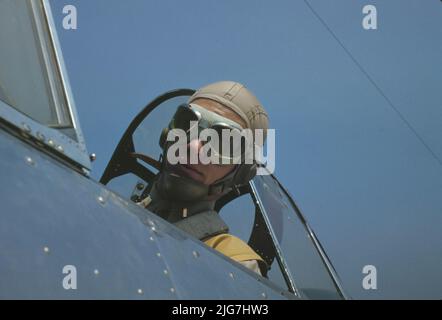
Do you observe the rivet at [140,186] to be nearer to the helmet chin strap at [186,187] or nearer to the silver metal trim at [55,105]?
the helmet chin strap at [186,187]

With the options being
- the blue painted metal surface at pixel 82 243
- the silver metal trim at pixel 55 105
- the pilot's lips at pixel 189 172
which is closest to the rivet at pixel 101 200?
the blue painted metal surface at pixel 82 243

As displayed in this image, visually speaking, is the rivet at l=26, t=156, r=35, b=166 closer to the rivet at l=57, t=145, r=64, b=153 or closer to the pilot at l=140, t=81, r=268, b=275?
the rivet at l=57, t=145, r=64, b=153

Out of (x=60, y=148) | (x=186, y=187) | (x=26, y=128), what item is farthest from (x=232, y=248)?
(x=26, y=128)

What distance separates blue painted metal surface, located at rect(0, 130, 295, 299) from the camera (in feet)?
5.32

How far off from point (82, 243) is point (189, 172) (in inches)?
60.3

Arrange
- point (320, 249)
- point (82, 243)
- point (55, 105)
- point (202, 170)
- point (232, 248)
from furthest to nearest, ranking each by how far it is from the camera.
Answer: point (320, 249), point (202, 170), point (232, 248), point (55, 105), point (82, 243)

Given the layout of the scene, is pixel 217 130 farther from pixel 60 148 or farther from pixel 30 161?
pixel 30 161

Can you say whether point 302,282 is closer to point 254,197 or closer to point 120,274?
point 254,197

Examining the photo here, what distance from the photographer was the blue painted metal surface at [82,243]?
1.62m

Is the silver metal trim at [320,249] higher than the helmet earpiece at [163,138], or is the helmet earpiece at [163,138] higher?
the helmet earpiece at [163,138]

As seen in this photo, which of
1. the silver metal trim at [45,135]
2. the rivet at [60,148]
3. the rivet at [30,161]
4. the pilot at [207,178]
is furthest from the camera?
the pilot at [207,178]

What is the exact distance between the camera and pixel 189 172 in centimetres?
329

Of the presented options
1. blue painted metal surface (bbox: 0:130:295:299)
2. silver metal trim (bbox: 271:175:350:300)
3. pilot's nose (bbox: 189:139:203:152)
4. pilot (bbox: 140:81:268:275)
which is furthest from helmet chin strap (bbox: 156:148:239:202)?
blue painted metal surface (bbox: 0:130:295:299)
